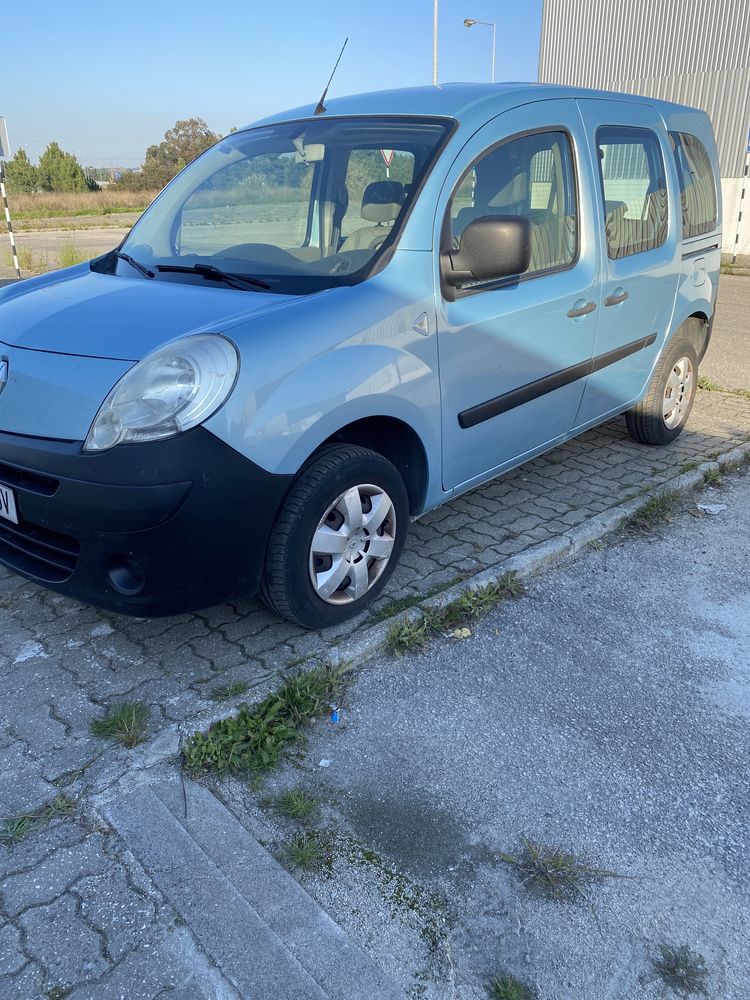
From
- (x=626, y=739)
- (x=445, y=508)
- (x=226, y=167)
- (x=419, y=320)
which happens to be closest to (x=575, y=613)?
(x=626, y=739)

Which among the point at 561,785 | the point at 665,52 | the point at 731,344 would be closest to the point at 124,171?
the point at 665,52

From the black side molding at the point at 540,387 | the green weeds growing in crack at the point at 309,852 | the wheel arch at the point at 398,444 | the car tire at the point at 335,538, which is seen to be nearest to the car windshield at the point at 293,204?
the wheel arch at the point at 398,444

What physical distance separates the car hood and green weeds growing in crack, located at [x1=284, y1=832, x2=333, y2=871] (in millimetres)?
1493

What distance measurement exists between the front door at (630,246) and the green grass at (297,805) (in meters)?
2.56

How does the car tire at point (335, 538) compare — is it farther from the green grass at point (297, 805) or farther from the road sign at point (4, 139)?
the road sign at point (4, 139)

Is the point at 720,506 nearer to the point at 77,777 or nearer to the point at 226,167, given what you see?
the point at 226,167

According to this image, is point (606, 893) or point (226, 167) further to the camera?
point (226, 167)

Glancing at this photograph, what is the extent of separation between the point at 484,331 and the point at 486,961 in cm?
221

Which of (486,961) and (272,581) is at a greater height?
(272,581)

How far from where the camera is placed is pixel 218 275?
118 inches

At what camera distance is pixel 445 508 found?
4125mm

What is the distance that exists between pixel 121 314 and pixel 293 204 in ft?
3.60

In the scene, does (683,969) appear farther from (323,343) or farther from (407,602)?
(323,343)

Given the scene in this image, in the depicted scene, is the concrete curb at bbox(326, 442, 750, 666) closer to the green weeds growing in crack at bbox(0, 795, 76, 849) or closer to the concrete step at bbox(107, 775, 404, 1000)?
the concrete step at bbox(107, 775, 404, 1000)
